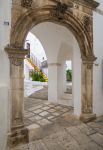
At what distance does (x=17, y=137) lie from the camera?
11.9 ft

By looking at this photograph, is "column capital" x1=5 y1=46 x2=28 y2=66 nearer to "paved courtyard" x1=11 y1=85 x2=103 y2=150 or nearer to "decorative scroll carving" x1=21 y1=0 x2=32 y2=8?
"decorative scroll carving" x1=21 y1=0 x2=32 y2=8

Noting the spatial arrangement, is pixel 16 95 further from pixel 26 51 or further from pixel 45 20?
pixel 45 20

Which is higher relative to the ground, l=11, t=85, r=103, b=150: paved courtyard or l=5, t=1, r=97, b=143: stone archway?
l=5, t=1, r=97, b=143: stone archway

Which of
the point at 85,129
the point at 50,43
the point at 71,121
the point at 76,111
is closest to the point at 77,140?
the point at 85,129

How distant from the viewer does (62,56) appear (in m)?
8.12

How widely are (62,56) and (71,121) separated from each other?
3764 mm

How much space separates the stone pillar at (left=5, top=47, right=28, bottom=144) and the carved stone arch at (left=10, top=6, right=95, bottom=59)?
0.75 feet

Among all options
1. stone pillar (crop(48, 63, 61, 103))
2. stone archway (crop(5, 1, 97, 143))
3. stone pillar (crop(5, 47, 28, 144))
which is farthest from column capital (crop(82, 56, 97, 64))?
stone pillar (crop(48, 63, 61, 103))

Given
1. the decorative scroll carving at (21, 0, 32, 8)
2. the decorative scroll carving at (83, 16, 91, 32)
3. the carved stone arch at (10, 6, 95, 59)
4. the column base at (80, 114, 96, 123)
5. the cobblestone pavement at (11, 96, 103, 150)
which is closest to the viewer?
the cobblestone pavement at (11, 96, 103, 150)

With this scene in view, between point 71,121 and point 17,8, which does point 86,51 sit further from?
point 17,8

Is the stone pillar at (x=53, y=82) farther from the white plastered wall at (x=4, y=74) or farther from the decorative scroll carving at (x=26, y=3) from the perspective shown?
the white plastered wall at (x=4, y=74)

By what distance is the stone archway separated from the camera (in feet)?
12.0

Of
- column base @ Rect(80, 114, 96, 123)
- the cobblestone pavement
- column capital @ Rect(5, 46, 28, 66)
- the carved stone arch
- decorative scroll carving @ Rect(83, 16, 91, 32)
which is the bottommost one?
the cobblestone pavement

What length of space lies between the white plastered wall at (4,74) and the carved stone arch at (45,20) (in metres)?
0.18
